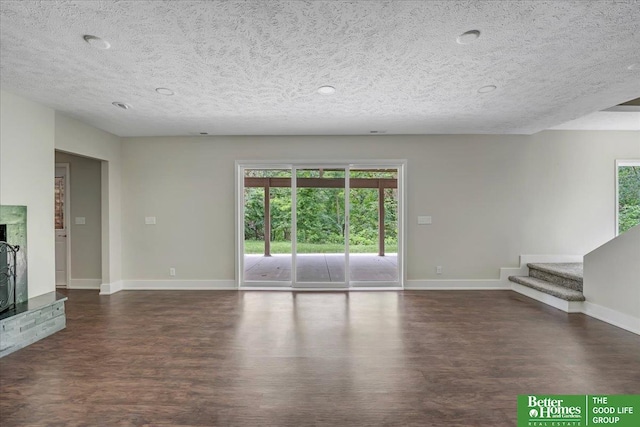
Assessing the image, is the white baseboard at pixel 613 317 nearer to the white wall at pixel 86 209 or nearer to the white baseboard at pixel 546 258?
the white baseboard at pixel 546 258

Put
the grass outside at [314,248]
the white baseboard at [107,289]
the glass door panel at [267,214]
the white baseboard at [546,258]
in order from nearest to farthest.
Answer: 1. the white baseboard at [107,289]
2. the white baseboard at [546,258]
3. the grass outside at [314,248]
4. the glass door panel at [267,214]

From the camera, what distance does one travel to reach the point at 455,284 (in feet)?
17.6

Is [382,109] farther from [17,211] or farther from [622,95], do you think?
[17,211]

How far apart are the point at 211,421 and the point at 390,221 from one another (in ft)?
14.3

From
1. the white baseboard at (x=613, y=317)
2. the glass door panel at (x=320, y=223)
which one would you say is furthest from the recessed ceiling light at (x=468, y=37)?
the white baseboard at (x=613, y=317)

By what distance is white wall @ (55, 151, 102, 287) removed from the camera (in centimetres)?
541

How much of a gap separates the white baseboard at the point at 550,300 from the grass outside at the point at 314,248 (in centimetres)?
210

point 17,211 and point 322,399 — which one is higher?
point 17,211

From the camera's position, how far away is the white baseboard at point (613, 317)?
11.3 ft

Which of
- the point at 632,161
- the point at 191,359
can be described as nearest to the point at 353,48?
the point at 191,359

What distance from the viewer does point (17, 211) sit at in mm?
3393

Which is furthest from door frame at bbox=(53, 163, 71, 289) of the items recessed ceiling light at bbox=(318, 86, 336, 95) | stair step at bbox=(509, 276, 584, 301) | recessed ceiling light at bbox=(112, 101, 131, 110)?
stair step at bbox=(509, 276, 584, 301)

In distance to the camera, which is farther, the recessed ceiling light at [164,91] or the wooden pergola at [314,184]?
the wooden pergola at [314,184]

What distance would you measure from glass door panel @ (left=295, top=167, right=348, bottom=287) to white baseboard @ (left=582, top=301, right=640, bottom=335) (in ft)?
11.3
